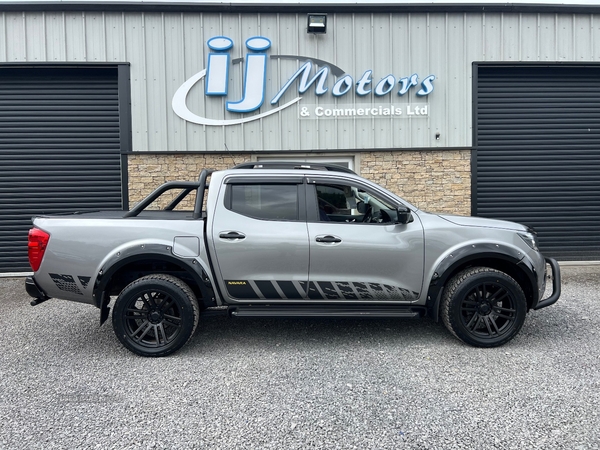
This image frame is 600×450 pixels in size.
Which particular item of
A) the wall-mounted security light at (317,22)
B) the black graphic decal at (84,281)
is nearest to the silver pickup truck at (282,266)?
the black graphic decal at (84,281)

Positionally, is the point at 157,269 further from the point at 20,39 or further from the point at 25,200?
the point at 20,39

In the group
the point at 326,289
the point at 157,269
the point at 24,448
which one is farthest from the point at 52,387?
the point at 326,289

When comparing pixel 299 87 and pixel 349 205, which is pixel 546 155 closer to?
pixel 299 87

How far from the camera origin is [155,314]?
163 inches

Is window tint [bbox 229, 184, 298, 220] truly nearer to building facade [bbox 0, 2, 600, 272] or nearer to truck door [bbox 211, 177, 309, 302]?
truck door [bbox 211, 177, 309, 302]

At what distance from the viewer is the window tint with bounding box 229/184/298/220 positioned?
430 centimetres

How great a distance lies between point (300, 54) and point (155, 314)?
19.9 ft

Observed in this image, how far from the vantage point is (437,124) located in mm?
8492

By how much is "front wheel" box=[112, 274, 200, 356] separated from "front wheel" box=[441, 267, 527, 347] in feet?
8.32

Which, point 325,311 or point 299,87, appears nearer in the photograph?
point 325,311

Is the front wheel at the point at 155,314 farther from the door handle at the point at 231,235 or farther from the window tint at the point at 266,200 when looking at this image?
the window tint at the point at 266,200

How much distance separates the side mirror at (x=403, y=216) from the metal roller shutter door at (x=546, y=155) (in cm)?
528

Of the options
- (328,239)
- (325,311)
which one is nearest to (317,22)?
(328,239)

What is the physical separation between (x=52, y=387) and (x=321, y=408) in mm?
2245
